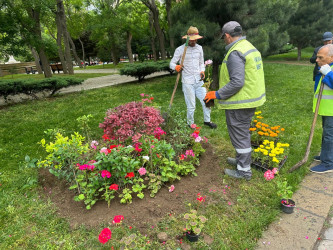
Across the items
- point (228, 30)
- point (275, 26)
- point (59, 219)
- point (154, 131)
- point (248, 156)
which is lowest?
point (59, 219)

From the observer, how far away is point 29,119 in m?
6.21

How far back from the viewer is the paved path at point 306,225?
6.84ft

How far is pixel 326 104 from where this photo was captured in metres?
2.88

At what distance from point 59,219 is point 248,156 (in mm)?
2411

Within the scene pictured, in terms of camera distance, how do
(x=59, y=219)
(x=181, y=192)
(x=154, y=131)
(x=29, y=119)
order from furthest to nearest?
(x=29, y=119) → (x=154, y=131) → (x=181, y=192) → (x=59, y=219)

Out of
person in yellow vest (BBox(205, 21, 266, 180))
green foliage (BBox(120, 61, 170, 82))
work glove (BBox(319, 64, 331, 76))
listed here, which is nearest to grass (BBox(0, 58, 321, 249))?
person in yellow vest (BBox(205, 21, 266, 180))

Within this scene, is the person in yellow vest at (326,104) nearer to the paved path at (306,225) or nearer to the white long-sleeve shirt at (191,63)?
the paved path at (306,225)

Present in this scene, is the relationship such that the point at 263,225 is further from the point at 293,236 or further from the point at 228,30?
the point at 228,30

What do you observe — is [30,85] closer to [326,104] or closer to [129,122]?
[129,122]

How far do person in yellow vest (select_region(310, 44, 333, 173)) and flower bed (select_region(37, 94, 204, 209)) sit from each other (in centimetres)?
178

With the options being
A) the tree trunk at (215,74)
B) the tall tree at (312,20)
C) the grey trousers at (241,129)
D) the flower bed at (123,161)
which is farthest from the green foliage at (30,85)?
the tall tree at (312,20)

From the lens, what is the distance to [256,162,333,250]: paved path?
2086mm

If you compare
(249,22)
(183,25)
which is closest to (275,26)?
(249,22)

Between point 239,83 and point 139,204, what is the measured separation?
1802 mm
